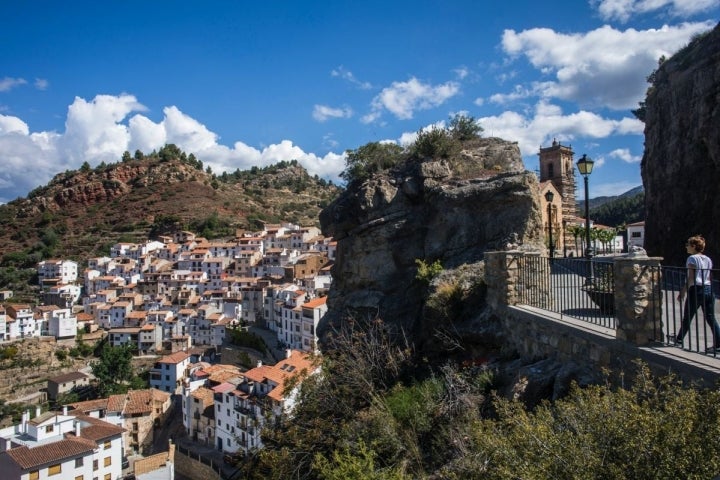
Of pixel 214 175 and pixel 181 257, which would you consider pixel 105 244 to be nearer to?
pixel 181 257

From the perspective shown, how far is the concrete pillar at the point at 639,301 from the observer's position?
5.31 m

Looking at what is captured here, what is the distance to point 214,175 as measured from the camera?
136000 mm

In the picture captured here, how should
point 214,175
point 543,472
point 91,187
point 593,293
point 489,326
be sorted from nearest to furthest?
point 543,472 < point 593,293 < point 489,326 < point 91,187 < point 214,175

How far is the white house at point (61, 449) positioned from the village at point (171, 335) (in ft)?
0.24

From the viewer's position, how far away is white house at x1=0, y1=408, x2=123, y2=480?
2748 cm

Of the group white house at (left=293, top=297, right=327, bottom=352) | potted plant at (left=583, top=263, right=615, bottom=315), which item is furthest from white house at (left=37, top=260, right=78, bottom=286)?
potted plant at (left=583, top=263, right=615, bottom=315)

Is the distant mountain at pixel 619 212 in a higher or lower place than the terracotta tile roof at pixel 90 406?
higher

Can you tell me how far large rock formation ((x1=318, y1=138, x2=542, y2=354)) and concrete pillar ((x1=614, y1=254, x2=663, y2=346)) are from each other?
592 cm

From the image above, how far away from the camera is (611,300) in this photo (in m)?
6.79

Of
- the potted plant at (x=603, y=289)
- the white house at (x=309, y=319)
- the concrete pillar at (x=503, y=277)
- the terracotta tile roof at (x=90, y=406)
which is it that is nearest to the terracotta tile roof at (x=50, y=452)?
the terracotta tile roof at (x=90, y=406)

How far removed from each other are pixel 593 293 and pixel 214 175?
138m

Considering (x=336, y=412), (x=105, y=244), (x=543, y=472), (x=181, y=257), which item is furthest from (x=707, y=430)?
(x=105, y=244)

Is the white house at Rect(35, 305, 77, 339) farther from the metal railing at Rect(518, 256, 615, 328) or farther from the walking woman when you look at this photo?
the walking woman

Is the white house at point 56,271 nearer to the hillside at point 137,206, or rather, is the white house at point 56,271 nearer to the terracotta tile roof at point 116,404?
the hillside at point 137,206
